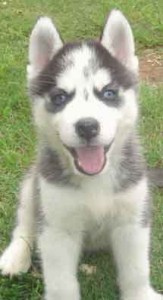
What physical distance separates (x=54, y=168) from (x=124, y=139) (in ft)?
1.32

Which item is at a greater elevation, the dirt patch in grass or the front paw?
the dirt patch in grass

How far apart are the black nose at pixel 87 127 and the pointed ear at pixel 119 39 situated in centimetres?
58

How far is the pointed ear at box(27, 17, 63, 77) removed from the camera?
3.87 meters

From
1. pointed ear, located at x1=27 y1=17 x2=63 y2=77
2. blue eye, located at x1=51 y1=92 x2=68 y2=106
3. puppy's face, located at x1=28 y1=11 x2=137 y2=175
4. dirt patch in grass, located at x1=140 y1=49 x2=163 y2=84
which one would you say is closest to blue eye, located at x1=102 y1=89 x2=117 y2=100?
puppy's face, located at x1=28 y1=11 x2=137 y2=175

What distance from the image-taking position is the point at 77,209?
12.6 ft

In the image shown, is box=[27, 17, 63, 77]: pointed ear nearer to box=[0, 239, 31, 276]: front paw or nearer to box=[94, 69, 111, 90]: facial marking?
box=[94, 69, 111, 90]: facial marking

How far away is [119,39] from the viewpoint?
396 cm

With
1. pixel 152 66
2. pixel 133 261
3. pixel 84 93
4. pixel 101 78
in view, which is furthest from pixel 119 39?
pixel 152 66

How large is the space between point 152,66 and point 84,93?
3.64m

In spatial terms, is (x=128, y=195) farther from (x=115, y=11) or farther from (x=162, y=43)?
(x=162, y=43)

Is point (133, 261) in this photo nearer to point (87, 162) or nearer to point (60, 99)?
point (87, 162)

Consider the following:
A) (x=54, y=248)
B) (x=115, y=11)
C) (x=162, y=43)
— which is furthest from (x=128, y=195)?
(x=162, y=43)

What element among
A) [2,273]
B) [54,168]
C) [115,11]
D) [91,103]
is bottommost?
[2,273]

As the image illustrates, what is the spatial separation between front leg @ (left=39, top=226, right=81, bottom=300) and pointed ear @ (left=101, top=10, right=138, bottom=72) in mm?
973
